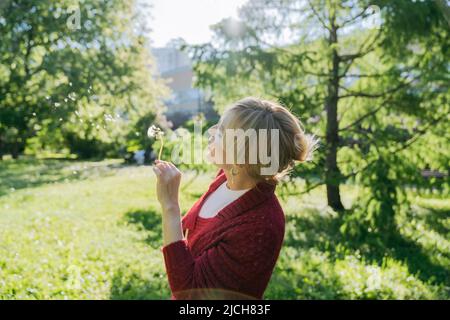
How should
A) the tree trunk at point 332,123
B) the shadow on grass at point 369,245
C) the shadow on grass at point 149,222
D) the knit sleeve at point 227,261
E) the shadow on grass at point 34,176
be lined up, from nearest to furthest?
the knit sleeve at point 227,261
the shadow on grass at point 369,245
the shadow on grass at point 149,222
the tree trunk at point 332,123
the shadow on grass at point 34,176

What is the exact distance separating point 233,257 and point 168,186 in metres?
0.32

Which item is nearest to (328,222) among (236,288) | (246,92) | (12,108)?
(246,92)

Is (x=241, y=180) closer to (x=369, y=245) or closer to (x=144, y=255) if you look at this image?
(x=144, y=255)

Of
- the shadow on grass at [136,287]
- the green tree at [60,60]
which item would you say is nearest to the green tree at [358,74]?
the green tree at [60,60]

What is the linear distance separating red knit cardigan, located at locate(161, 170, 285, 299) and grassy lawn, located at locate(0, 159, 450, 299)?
2.15m

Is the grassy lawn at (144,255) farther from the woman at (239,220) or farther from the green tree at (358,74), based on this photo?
the woman at (239,220)

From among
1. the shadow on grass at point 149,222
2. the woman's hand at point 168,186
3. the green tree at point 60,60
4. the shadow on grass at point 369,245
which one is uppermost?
the green tree at point 60,60

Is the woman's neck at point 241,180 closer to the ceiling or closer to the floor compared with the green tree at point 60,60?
closer to the floor

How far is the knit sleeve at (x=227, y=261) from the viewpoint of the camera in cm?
154

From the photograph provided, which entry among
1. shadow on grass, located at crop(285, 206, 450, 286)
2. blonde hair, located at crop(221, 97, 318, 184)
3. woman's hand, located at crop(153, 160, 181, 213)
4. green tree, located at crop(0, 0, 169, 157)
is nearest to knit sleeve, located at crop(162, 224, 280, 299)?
woman's hand, located at crop(153, 160, 181, 213)

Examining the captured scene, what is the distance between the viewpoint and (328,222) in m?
8.84

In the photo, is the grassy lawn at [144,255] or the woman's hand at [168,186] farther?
the grassy lawn at [144,255]

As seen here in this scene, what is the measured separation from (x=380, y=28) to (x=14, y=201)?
8128 mm

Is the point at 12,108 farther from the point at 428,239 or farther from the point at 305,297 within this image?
the point at 428,239
